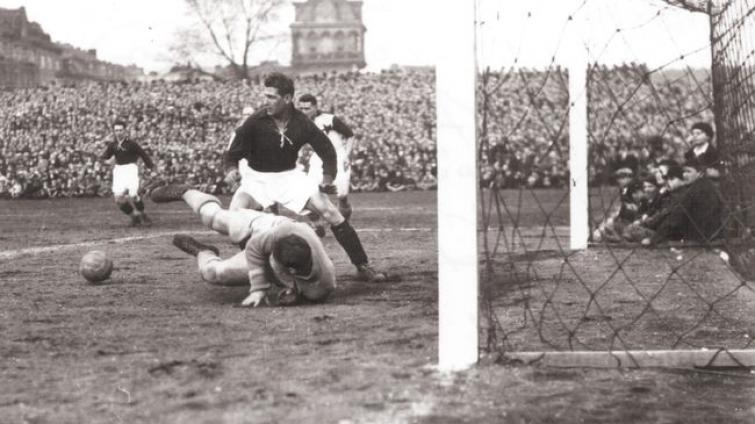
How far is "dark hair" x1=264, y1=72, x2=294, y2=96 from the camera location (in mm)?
7797

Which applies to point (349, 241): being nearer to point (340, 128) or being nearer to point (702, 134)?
point (702, 134)

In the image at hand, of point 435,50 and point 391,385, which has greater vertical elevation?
point 435,50

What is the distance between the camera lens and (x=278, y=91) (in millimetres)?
7902

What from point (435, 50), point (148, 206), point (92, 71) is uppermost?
point (92, 71)

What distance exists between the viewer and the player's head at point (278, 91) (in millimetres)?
7828

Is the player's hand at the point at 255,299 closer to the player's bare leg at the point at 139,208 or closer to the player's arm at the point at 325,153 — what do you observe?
the player's arm at the point at 325,153

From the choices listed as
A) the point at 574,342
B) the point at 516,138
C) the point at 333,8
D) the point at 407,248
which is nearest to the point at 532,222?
the point at 407,248

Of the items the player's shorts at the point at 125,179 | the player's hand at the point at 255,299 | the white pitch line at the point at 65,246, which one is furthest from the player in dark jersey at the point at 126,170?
the player's hand at the point at 255,299

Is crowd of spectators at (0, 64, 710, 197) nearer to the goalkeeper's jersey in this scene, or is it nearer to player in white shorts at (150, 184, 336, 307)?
player in white shorts at (150, 184, 336, 307)

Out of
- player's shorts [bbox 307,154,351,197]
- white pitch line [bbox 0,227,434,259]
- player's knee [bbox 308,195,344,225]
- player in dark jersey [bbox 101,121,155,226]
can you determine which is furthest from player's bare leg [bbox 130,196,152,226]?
player's knee [bbox 308,195,344,225]

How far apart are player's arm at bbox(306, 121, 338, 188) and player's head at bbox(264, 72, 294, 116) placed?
0.32 meters

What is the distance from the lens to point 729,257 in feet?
29.4

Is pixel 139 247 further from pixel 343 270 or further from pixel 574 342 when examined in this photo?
pixel 574 342

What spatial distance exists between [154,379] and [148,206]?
19.2 m
